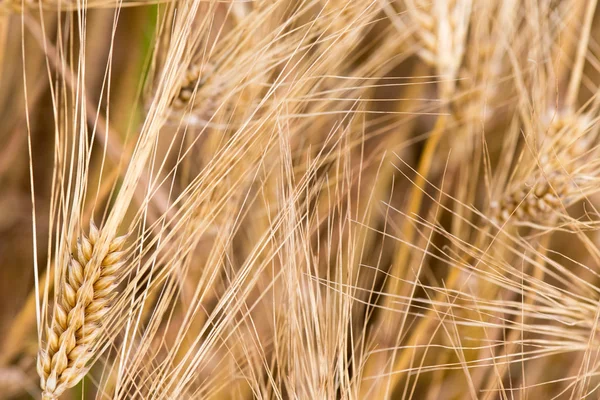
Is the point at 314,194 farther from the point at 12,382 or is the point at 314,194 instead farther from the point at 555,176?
the point at 12,382

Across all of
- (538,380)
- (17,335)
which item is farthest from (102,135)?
(538,380)

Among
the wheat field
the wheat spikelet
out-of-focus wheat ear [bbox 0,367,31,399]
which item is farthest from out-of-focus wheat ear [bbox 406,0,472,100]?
out-of-focus wheat ear [bbox 0,367,31,399]

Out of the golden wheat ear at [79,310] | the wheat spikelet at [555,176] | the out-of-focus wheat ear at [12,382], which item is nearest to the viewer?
the golden wheat ear at [79,310]

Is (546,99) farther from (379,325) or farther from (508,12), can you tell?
(379,325)

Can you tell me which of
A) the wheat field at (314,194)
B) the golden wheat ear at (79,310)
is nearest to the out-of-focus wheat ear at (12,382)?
the wheat field at (314,194)

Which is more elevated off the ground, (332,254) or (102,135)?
(102,135)

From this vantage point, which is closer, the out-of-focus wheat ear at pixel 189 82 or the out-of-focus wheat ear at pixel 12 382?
the out-of-focus wheat ear at pixel 189 82

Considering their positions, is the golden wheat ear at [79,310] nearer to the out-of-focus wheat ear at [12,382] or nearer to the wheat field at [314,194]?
the wheat field at [314,194]
